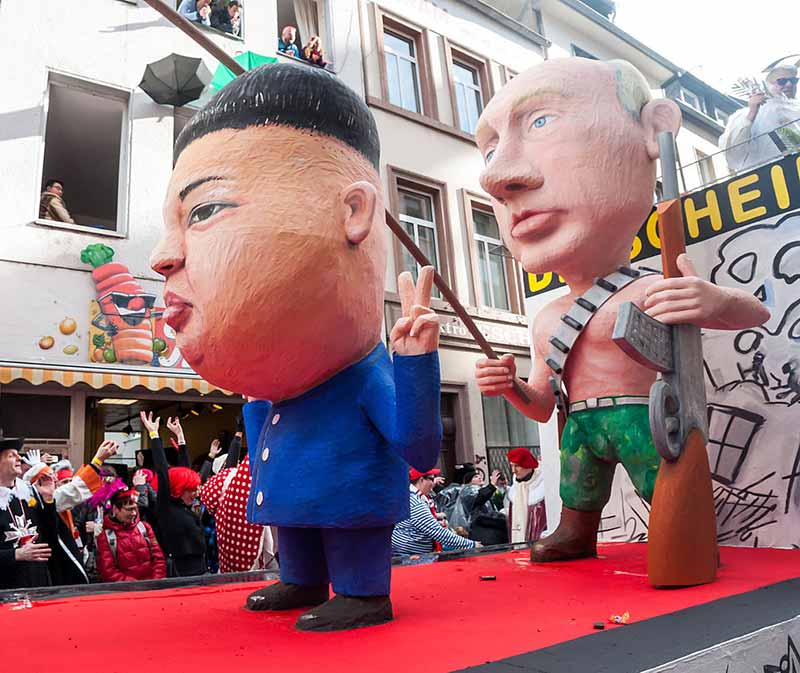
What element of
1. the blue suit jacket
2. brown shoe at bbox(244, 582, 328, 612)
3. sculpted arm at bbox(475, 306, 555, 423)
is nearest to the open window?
sculpted arm at bbox(475, 306, 555, 423)

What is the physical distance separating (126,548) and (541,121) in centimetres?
319

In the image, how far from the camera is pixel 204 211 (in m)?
1.88

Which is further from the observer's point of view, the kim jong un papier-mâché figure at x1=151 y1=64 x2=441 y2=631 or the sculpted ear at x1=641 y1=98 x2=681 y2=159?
the sculpted ear at x1=641 y1=98 x2=681 y2=159

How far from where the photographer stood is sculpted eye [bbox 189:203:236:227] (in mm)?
1852

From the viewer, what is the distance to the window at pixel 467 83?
11.2 m

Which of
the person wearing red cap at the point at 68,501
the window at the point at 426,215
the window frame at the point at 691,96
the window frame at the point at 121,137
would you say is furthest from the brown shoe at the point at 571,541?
the window at the point at 426,215

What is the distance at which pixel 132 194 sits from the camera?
25.5 ft

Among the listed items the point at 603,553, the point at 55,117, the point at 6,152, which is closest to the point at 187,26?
the point at 603,553

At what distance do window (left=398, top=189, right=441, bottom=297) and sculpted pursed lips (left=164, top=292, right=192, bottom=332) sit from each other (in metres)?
8.20

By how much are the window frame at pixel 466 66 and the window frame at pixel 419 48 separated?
38 centimetres

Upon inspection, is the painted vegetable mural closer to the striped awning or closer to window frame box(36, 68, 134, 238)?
the striped awning

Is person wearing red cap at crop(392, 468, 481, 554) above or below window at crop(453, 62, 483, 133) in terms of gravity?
below

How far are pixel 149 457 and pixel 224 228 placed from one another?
6.50 m

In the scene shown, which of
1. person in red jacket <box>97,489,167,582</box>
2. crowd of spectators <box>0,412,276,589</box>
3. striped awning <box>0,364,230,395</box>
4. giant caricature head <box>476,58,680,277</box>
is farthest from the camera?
striped awning <box>0,364,230,395</box>
